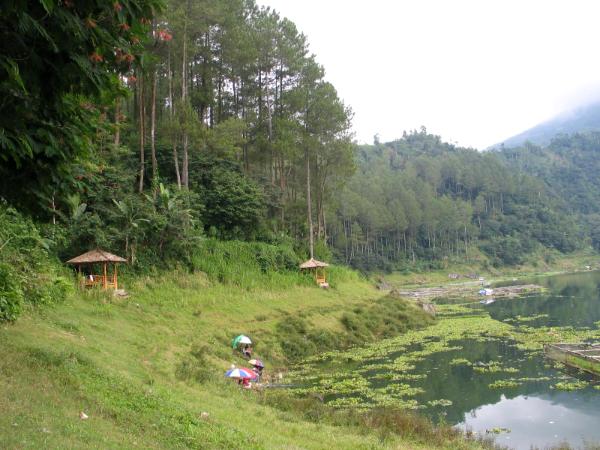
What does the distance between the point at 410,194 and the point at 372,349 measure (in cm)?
7056

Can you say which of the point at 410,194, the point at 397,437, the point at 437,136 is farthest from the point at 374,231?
the point at 437,136

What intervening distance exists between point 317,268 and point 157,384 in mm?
24151

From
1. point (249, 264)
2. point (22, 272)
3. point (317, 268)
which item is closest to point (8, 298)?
point (22, 272)

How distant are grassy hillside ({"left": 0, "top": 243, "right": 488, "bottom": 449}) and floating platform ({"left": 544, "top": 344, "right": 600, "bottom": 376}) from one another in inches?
424

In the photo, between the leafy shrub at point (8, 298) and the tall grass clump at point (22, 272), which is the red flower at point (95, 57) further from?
the leafy shrub at point (8, 298)

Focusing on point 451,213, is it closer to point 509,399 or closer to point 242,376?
point 509,399

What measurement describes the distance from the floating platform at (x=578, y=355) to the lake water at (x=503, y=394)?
549 millimetres

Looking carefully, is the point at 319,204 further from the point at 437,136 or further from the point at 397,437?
the point at 437,136

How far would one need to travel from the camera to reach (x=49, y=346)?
1129 cm

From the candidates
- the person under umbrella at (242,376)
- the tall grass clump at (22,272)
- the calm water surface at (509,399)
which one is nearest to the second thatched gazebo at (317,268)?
the calm water surface at (509,399)

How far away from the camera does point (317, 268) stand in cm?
3603

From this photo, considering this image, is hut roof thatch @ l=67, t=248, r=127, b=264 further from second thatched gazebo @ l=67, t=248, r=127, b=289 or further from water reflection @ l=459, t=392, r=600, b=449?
water reflection @ l=459, t=392, r=600, b=449

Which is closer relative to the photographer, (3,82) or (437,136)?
(3,82)

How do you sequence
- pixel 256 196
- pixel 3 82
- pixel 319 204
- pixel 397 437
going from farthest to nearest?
pixel 319 204 < pixel 256 196 < pixel 397 437 < pixel 3 82
